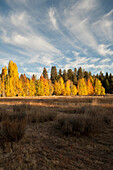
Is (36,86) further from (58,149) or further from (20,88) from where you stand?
(58,149)

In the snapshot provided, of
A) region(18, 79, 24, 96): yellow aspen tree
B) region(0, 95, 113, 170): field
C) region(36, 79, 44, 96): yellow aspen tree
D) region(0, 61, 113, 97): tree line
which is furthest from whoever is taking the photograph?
region(36, 79, 44, 96): yellow aspen tree

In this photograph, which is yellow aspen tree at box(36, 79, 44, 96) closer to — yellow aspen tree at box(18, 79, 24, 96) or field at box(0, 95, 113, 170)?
yellow aspen tree at box(18, 79, 24, 96)

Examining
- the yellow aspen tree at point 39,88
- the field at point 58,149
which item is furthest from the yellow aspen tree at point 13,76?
the field at point 58,149

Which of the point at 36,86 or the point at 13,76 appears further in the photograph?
the point at 36,86

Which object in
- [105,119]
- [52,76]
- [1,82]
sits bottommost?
[105,119]

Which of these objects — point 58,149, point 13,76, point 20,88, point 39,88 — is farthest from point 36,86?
point 58,149

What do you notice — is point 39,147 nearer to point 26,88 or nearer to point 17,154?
point 17,154

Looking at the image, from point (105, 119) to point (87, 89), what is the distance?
51.3 meters

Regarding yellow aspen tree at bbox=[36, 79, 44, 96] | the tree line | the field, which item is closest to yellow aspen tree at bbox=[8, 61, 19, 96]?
the tree line

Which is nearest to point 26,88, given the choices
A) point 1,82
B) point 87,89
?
point 1,82

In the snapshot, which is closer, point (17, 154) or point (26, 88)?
point (17, 154)

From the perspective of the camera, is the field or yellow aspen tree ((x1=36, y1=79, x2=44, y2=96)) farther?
yellow aspen tree ((x1=36, y1=79, x2=44, y2=96))

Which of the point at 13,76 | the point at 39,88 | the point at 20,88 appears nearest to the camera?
the point at 13,76

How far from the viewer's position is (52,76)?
2653 inches
